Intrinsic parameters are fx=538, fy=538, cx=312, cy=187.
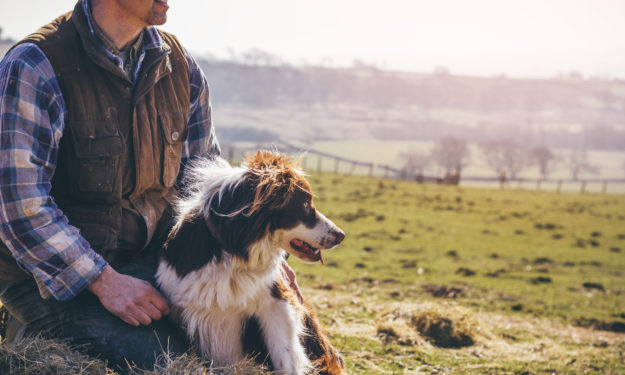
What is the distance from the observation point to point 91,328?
352cm

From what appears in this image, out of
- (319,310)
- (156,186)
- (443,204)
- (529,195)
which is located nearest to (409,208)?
(443,204)

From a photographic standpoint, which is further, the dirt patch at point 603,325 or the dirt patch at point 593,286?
the dirt patch at point 593,286

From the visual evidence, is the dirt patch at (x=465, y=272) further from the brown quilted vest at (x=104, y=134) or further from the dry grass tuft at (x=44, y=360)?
the dry grass tuft at (x=44, y=360)

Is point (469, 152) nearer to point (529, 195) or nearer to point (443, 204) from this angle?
point (529, 195)

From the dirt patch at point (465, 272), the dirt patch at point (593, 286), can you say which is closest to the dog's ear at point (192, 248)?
the dirt patch at point (465, 272)

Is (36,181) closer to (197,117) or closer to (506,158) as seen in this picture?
(197,117)

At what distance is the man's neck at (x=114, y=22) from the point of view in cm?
367

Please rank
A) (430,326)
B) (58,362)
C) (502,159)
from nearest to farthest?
(58,362)
(430,326)
(502,159)

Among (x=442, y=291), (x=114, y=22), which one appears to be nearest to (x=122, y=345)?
(x=114, y=22)

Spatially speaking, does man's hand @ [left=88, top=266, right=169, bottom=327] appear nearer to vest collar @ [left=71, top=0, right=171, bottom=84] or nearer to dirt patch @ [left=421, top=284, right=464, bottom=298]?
vest collar @ [left=71, top=0, right=171, bottom=84]

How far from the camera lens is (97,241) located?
3734mm

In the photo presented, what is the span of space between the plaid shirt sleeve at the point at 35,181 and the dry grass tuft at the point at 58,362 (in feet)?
1.07

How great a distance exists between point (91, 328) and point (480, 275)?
1253 cm

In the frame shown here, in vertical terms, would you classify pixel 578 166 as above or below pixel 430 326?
above
